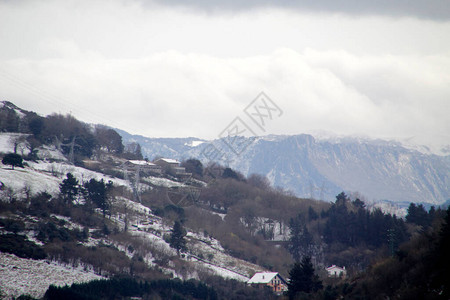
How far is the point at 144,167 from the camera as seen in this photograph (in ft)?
412

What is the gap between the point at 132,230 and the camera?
8788 cm

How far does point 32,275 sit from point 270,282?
31002 millimetres

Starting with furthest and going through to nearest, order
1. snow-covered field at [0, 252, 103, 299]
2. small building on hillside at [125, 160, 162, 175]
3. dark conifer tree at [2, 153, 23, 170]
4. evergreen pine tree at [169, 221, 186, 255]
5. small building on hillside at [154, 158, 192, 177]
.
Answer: small building on hillside at [154, 158, 192, 177]
small building on hillside at [125, 160, 162, 175]
dark conifer tree at [2, 153, 23, 170]
evergreen pine tree at [169, 221, 186, 255]
snow-covered field at [0, 252, 103, 299]

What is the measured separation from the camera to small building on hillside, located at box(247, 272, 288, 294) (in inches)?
3078

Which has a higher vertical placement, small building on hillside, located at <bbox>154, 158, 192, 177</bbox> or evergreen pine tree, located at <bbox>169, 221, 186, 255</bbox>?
small building on hillside, located at <bbox>154, 158, 192, 177</bbox>

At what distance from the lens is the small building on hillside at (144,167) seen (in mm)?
121075

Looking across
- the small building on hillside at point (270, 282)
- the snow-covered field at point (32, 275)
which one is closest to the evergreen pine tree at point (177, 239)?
the small building on hillside at point (270, 282)

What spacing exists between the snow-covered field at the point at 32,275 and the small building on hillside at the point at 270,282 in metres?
21.3

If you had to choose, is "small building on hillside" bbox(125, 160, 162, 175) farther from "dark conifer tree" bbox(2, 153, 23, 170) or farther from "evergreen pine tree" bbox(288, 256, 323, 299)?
"evergreen pine tree" bbox(288, 256, 323, 299)

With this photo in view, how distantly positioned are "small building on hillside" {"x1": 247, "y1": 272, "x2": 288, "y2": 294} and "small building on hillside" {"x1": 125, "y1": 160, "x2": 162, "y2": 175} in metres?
46.7

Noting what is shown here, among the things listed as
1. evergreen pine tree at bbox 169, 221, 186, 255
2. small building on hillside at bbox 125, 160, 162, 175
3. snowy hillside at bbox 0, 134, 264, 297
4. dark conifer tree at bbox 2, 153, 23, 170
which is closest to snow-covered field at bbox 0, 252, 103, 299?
snowy hillside at bbox 0, 134, 264, 297

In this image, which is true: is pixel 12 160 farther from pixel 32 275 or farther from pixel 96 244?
pixel 32 275

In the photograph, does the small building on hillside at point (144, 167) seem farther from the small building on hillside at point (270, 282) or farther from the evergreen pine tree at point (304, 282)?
the evergreen pine tree at point (304, 282)

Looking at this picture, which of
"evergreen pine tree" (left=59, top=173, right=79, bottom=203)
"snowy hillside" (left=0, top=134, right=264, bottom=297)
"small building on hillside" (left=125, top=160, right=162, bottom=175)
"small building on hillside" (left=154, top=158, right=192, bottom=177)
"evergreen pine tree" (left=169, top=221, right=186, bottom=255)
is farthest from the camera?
"small building on hillside" (left=154, top=158, right=192, bottom=177)
